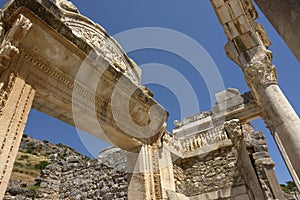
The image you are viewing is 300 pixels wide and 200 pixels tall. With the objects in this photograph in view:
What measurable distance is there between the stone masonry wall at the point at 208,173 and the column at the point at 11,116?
5.26 m

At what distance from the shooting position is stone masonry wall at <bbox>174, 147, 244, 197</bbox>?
664 centimetres

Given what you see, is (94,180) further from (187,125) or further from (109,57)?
(187,125)

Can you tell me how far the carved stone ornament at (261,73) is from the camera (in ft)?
12.8

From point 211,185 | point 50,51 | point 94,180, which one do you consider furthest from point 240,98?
point 50,51

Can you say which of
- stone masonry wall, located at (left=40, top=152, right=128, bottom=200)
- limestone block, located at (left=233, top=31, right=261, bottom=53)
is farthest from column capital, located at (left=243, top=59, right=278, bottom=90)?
stone masonry wall, located at (left=40, top=152, right=128, bottom=200)

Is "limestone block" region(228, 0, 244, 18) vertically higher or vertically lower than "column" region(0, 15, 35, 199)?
higher

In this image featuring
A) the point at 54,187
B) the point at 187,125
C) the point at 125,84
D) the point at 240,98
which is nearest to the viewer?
the point at 125,84

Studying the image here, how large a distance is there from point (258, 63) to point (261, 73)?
234 mm

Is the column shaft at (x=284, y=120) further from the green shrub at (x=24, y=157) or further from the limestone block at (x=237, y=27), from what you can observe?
the green shrub at (x=24, y=157)

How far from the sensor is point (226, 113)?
9500 mm

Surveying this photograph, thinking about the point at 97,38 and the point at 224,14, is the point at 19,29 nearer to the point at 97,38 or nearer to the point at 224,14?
the point at 97,38

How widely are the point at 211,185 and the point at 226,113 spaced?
149 inches

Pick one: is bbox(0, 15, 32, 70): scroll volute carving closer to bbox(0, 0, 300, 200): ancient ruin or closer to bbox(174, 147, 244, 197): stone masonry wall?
bbox(0, 0, 300, 200): ancient ruin

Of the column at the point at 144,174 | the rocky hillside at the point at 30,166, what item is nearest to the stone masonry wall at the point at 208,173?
the column at the point at 144,174
